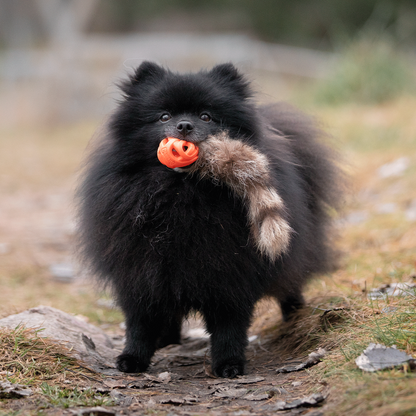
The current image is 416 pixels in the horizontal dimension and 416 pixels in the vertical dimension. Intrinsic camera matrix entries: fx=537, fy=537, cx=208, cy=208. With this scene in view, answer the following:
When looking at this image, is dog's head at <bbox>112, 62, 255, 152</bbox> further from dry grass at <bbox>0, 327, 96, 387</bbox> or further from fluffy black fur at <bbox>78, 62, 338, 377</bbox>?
dry grass at <bbox>0, 327, 96, 387</bbox>

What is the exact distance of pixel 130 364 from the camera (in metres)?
3.22

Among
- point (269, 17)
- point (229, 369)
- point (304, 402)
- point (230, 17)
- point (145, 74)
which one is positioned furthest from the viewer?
point (230, 17)

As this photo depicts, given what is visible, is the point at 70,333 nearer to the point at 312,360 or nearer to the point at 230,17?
the point at 312,360

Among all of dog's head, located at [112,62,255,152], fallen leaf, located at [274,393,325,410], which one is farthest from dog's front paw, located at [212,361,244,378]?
dog's head, located at [112,62,255,152]

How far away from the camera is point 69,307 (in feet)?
15.6

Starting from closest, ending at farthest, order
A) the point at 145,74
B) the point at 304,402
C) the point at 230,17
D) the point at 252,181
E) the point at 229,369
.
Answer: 1. the point at 304,402
2. the point at 252,181
3. the point at 229,369
4. the point at 145,74
5. the point at 230,17

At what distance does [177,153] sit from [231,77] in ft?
2.50

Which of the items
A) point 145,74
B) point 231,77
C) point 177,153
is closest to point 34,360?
point 177,153

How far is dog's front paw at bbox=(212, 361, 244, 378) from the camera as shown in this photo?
3062 mm

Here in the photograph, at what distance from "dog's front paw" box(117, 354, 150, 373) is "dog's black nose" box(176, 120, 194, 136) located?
1.39m

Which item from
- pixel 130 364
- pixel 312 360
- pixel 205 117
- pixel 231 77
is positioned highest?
pixel 231 77

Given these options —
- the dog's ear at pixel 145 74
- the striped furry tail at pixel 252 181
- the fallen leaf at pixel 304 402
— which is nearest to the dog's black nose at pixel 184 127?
the striped furry tail at pixel 252 181

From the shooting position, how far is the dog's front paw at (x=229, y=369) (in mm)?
3062

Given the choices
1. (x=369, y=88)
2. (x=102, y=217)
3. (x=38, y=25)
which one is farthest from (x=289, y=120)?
(x=38, y=25)
